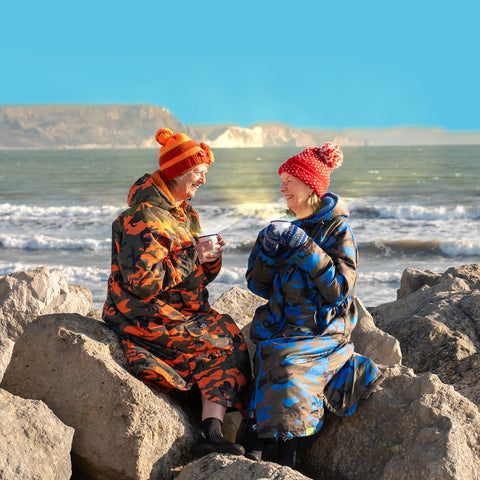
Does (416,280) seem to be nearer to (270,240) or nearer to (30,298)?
(30,298)

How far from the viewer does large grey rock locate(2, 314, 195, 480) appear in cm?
318

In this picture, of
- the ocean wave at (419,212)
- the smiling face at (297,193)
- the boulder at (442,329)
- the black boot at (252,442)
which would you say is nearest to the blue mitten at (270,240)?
the smiling face at (297,193)

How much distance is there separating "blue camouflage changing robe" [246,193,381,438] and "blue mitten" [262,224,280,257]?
0.18 feet

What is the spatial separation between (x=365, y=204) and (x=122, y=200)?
10971mm

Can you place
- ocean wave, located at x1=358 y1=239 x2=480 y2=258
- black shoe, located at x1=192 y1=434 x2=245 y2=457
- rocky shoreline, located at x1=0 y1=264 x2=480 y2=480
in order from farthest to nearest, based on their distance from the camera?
1. ocean wave, located at x1=358 y1=239 x2=480 y2=258
2. black shoe, located at x1=192 y1=434 x2=245 y2=457
3. rocky shoreline, located at x1=0 y1=264 x2=480 y2=480

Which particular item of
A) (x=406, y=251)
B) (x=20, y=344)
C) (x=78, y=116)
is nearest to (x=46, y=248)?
(x=406, y=251)

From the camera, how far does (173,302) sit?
3582 mm

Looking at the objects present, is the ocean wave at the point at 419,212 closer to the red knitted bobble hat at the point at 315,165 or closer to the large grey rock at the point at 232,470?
the red knitted bobble hat at the point at 315,165

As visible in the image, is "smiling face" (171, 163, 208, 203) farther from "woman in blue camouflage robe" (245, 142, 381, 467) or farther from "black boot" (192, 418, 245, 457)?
"black boot" (192, 418, 245, 457)

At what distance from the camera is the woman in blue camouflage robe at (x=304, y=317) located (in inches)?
126

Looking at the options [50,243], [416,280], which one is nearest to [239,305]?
[416,280]

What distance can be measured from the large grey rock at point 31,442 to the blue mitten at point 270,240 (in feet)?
4.22

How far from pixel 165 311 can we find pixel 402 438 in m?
1.36

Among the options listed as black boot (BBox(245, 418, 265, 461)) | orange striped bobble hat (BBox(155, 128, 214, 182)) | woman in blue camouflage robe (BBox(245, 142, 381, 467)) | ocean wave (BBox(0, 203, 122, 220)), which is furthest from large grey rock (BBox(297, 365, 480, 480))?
ocean wave (BBox(0, 203, 122, 220))
